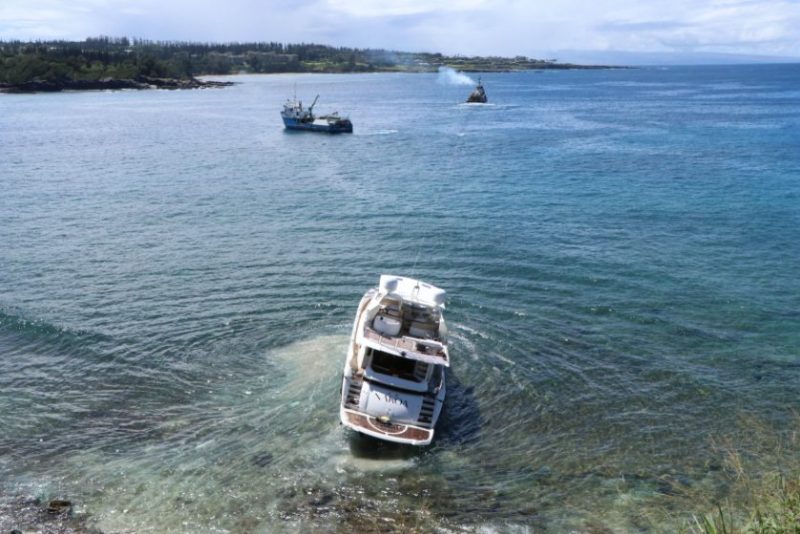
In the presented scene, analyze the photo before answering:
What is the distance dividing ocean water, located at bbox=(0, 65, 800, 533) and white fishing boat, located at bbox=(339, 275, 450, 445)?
1.03 metres

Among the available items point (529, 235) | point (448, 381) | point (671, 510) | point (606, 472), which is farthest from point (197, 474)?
point (529, 235)

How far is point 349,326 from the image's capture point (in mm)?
33625

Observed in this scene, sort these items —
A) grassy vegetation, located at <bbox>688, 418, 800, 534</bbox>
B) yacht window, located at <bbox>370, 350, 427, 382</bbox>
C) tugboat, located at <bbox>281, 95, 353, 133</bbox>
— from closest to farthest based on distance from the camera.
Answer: grassy vegetation, located at <bbox>688, 418, 800, 534</bbox>, yacht window, located at <bbox>370, 350, 427, 382</bbox>, tugboat, located at <bbox>281, 95, 353, 133</bbox>

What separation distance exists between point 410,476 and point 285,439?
5.23 m

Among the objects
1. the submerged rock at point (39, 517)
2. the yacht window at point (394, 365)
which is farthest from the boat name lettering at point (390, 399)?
the submerged rock at point (39, 517)

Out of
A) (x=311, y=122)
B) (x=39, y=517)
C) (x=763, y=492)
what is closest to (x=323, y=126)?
(x=311, y=122)

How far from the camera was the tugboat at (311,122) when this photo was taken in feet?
360

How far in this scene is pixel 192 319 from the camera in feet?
112

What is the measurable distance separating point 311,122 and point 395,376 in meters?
93.7

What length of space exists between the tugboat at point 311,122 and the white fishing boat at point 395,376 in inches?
3378

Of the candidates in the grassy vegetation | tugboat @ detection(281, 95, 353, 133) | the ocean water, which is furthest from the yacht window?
tugboat @ detection(281, 95, 353, 133)

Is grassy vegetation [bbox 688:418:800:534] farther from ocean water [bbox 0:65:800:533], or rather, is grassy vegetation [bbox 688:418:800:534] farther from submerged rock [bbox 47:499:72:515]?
submerged rock [bbox 47:499:72:515]

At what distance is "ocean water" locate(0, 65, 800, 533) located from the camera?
71.1ft

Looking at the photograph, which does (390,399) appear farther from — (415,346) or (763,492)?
(763,492)
